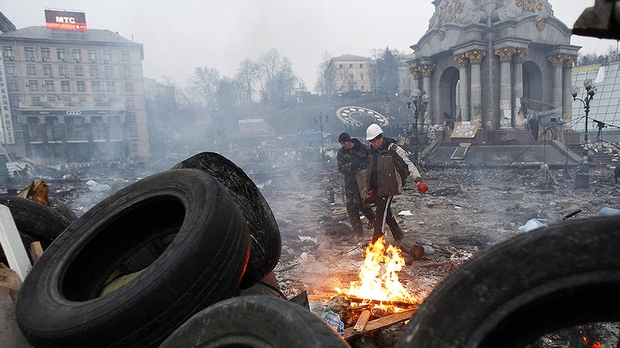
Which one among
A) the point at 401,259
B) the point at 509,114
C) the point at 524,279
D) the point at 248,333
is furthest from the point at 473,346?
the point at 509,114

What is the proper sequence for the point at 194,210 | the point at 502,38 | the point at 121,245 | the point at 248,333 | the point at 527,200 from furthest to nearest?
the point at 502,38 < the point at 527,200 < the point at 121,245 < the point at 194,210 < the point at 248,333

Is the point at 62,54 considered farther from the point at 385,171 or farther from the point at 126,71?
the point at 385,171

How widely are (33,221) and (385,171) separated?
4.92 m

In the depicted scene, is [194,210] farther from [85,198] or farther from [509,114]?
[509,114]

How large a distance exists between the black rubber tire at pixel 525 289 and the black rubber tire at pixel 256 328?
1.35 ft

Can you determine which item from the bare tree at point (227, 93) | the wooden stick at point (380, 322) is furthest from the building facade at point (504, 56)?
the bare tree at point (227, 93)

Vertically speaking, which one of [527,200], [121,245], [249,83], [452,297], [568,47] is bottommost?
[527,200]

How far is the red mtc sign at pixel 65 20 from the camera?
5456 cm

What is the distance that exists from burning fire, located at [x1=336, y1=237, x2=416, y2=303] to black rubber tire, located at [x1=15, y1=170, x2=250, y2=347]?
2024 mm

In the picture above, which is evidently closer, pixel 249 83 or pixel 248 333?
pixel 248 333

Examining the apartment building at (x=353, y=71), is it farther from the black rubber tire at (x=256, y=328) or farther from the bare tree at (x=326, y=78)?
the black rubber tire at (x=256, y=328)

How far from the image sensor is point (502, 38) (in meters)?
21.6

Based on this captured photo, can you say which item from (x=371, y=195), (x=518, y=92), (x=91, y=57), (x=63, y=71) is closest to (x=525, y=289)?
(x=371, y=195)

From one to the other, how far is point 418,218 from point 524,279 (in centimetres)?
791
